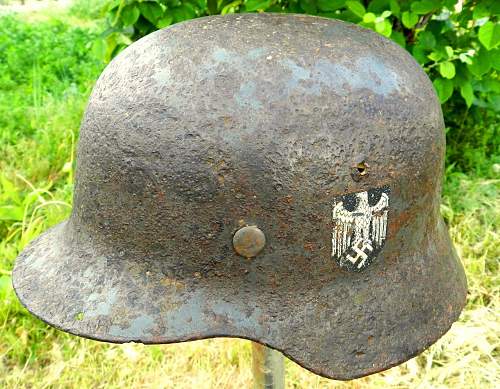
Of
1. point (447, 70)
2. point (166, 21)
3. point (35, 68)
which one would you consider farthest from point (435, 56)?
point (35, 68)

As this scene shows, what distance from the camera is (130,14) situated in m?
2.26

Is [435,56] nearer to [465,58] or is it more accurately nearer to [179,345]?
[465,58]

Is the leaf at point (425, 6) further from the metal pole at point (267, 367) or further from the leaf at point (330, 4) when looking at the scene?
the metal pole at point (267, 367)

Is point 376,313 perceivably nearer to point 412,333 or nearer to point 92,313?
point 412,333

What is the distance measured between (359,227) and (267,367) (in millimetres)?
618

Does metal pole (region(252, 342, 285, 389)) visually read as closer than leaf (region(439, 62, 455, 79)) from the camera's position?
Yes

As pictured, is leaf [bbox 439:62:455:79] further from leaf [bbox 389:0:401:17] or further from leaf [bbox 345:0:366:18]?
leaf [bbox 345:0:366:18]

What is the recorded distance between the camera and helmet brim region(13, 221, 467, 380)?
1.07 meters

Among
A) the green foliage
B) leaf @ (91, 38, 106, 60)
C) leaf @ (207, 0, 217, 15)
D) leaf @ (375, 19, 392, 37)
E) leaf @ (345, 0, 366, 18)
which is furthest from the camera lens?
the green foliage

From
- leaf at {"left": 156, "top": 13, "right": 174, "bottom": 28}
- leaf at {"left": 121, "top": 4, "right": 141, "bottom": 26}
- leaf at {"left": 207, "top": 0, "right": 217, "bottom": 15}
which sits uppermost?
→ leaf at {"left": 121, "top": 4, "right": 141, "bottom": 26}

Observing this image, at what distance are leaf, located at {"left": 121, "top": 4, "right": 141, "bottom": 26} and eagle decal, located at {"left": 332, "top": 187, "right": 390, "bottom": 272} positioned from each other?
1.51 meters

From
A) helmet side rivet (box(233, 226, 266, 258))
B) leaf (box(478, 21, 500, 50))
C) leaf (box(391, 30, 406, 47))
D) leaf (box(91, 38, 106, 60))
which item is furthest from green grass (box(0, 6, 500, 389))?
helmet side rivet (box(233, 226, 266, 258))

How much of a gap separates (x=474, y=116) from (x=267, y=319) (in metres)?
2.43

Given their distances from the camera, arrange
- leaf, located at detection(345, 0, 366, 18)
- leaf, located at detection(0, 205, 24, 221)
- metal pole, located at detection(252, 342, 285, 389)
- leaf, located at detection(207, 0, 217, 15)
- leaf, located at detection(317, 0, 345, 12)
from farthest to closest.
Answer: leaf, located at detection(0, 205, 24, 221) → leaf, located at detection(207, 0, 217, 15) → leaf, located at detection(317, 0, 345, 12) → leaf, located at detection(345, 0, 366, 18) → metal pole, located at detection(252, 342, 285, 389)
